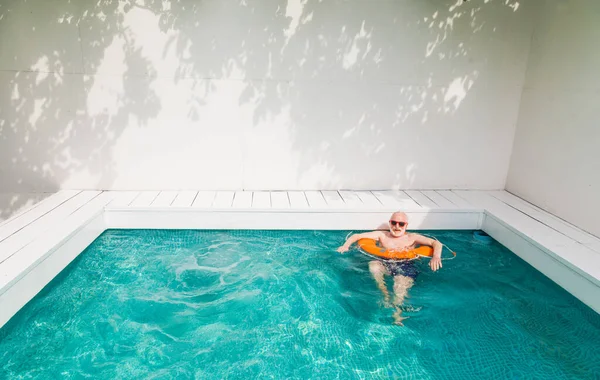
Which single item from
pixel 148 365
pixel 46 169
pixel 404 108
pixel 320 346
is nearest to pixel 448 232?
pixel 404 108

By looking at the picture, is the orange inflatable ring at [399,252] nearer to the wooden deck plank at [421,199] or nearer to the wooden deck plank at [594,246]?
the wooden deck plank at [421,199]

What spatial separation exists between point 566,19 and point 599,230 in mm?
2518

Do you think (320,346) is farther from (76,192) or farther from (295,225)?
(76,192)

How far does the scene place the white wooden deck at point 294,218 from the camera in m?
4.29

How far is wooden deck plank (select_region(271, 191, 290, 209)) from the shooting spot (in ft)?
18.5

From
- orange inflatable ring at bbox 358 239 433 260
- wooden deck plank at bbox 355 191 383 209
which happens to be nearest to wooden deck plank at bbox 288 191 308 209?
wooden deck plank at bbox 355 191 383 209

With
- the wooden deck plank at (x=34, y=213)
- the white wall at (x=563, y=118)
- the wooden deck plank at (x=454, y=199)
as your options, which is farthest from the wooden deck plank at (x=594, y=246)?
the wooden deck plank at (x=34, y=213)

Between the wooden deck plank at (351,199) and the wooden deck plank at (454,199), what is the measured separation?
4.08ft

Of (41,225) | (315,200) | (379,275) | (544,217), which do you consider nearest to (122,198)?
(41,225)

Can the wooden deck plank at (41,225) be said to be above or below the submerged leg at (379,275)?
above

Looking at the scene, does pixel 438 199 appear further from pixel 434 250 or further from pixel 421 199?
pixel 434 250

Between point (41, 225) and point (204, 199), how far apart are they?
187 centimetres

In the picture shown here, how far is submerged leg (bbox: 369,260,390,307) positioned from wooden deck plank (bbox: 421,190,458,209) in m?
1.64

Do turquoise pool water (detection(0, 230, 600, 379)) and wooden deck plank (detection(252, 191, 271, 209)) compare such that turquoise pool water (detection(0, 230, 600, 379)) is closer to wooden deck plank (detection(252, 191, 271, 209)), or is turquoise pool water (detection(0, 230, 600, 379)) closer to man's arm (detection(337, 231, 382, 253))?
man's arm (detection(337, 231, 382, 253))
